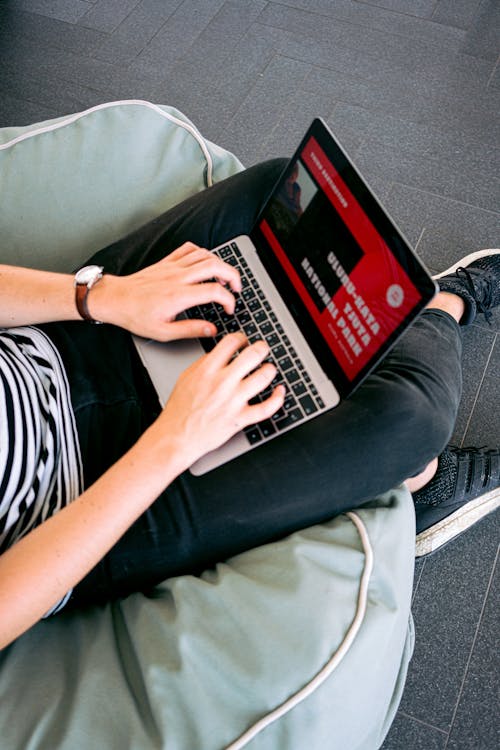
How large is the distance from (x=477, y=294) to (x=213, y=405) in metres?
0.87

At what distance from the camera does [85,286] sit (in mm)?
974

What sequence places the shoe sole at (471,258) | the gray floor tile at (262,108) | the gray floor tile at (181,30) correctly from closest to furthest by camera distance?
the shoe sole at (471,258), the gray floor tile at (262,108), the gray floor tile at (181,30)

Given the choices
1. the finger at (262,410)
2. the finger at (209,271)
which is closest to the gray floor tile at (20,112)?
the finger at (209,271)

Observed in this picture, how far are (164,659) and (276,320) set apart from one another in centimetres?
53

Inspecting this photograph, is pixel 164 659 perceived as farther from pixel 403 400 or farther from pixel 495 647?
pixel 495 647

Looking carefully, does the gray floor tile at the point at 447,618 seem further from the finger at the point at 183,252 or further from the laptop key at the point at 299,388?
the finger at the point at 183,252

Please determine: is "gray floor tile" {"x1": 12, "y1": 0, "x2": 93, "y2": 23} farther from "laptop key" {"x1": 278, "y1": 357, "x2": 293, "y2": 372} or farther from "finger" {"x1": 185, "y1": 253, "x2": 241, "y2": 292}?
"laptop key" {"x1": 278, "y1": 357, "x2": 293, "y2": 372}

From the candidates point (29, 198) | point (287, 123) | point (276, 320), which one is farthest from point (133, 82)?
point (276, 320)

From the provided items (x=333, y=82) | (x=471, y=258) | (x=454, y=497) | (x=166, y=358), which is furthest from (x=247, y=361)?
(x=333, y=82)

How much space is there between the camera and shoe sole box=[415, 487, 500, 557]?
123cm

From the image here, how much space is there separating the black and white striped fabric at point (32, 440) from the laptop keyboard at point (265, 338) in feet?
0.84

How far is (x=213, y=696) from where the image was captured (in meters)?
0.77

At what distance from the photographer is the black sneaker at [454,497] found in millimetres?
1206

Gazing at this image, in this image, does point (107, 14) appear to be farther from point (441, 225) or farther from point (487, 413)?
point (487, 413)
